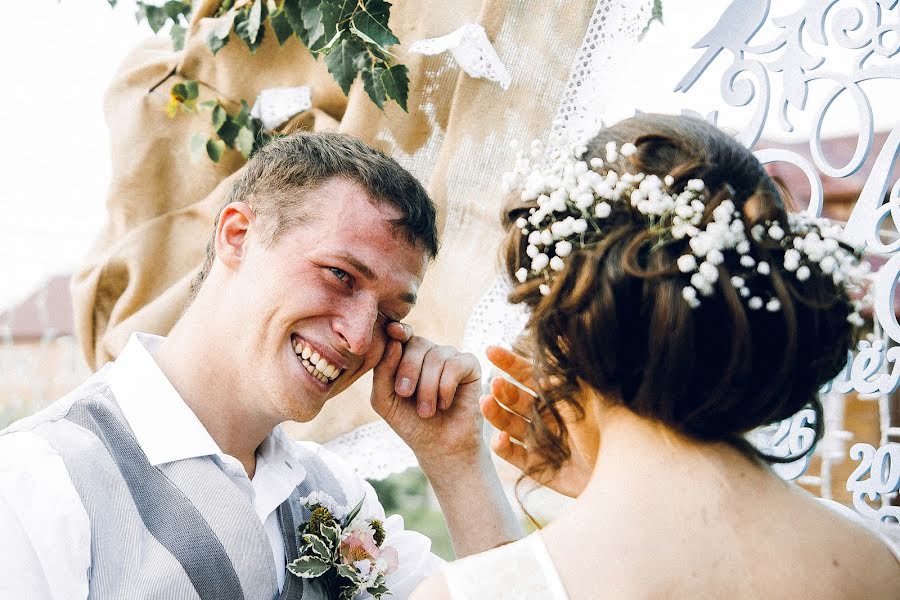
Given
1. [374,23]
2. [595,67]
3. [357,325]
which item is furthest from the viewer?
[374,23]

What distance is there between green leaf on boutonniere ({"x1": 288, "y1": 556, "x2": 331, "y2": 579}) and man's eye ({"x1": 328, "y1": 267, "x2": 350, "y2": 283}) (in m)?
0.58

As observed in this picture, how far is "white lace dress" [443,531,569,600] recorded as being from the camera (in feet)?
3.59

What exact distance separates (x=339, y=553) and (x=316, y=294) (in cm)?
54

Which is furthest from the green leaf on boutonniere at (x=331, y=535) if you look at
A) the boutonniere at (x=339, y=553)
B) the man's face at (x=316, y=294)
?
the man's face at (x=316, y=294)

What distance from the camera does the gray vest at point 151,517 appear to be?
1474 millimetres

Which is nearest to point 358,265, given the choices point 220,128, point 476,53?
point 476,53

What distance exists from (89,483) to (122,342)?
1.19 metres

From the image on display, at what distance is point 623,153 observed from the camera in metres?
1.21

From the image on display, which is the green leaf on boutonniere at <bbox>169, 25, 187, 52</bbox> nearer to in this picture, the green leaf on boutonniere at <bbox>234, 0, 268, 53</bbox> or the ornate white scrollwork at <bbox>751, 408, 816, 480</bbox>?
the green leaf on boutonniere at <bbox>234, 0, 268, 53</bbox>

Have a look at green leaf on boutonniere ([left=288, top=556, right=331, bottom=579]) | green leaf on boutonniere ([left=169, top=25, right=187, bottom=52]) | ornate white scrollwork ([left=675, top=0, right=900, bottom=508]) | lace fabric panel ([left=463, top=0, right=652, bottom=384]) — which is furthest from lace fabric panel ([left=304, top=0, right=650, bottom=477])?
green leaf on boutonniere ([left=169, top=25, right=187, bottom=52])

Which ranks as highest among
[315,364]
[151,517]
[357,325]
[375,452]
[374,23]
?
[374,23]

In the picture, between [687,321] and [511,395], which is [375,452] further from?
[687,321]

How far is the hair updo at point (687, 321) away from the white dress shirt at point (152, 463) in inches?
32.2

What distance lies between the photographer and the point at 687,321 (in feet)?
3.62
